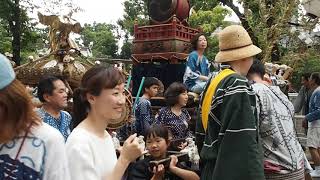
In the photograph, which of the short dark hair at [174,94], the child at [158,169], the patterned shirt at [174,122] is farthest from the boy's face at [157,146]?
the short dark hair at [174,94]

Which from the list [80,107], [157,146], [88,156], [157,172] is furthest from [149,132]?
[88,156]

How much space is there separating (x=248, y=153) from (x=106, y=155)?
0.91m

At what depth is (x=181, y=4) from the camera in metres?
8.70

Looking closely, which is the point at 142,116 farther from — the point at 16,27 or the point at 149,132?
the point at 16,27

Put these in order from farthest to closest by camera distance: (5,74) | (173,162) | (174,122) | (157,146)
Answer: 1. (174,122)
2. (157,146)
3. (173,162)
4. (5,74)

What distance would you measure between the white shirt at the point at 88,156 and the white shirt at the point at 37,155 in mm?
317

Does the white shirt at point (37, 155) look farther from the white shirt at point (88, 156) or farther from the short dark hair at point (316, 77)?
the short dark hair at point (316, 77)

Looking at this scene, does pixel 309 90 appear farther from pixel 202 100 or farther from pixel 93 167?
pixel 93 167

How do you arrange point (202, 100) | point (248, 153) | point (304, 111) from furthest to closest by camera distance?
1. point (304, 111)
2. point (202, 100)
3. point (248, 153)

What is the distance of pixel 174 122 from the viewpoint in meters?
5.39

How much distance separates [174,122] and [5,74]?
380 centimetres

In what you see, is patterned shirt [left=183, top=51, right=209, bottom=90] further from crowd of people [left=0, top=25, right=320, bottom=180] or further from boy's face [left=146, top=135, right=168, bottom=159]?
boy's face [left=146, top=135, right=168, bottom=159]

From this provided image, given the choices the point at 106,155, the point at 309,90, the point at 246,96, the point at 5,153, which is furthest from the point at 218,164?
the point at 309,90

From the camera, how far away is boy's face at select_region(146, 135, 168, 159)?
3.81 meters
